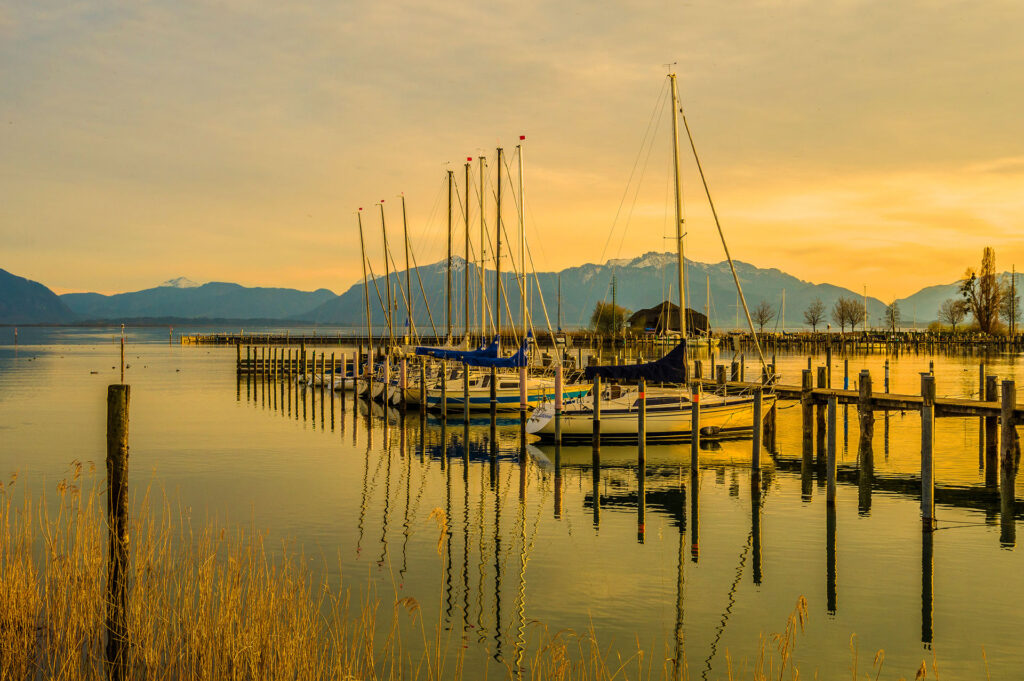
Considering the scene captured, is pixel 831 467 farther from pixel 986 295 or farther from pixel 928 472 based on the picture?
pixel 986 295

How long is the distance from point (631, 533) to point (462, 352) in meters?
27.6

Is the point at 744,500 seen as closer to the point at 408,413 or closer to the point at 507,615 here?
the point at 507,615

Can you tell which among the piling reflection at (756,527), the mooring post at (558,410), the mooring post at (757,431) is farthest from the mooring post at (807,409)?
the mooring post at (558,410)

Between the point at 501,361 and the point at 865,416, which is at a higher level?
the point at 501,361

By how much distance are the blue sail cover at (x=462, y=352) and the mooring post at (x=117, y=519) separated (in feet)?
83.1

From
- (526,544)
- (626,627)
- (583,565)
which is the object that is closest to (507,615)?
(626,627)

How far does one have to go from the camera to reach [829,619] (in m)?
14.2

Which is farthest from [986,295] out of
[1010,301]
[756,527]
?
[756,527]

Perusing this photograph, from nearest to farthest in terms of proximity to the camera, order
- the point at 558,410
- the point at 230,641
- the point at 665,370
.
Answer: the point at 230,641 → the point at 558,410 → the point at 665,370

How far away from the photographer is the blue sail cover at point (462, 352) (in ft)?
137

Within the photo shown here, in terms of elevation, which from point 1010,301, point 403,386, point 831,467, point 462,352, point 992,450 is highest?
point 1010,301

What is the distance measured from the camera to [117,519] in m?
12.3

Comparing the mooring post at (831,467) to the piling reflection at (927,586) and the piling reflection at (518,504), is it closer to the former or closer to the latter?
the piling reflection at (518,504)

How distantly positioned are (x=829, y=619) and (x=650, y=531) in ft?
20.3
